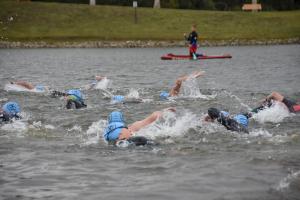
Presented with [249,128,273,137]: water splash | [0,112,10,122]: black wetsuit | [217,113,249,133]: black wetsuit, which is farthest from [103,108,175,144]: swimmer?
[0,112,10,122]: black wetsuit

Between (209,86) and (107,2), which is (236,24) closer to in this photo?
(107,2)

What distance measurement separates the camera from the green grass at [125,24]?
219 ft

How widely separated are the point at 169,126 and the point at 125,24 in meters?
56.7

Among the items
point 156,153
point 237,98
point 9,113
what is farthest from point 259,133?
point 237,98

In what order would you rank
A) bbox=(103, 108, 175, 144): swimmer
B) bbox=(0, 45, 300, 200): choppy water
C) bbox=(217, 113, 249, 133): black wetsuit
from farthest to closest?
bbox=(217, 113, 249, 133): black wetsuit → bbox=(103, 108, 175, 144): swimmer → bbox=(0, 45, 300, 200): choppy water

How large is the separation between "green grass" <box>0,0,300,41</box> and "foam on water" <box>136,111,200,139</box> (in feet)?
162

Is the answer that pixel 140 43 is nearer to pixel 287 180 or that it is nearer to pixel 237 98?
pixel 237 98

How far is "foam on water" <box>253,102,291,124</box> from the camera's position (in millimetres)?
17450

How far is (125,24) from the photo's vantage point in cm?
7188

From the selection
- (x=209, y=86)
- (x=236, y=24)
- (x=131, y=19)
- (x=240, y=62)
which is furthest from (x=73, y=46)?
(x=209, y=86)

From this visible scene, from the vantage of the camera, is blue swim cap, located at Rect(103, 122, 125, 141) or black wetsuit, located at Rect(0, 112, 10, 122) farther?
black wetsuit, located at Rect(0, 112, 10, 122)

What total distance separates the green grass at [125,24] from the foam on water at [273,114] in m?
48.3

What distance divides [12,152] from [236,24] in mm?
61439

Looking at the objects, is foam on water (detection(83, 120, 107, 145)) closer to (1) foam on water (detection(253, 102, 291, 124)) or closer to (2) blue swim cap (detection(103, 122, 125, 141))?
(2) blue swim cap (detection(103, 122, 125, 141))
